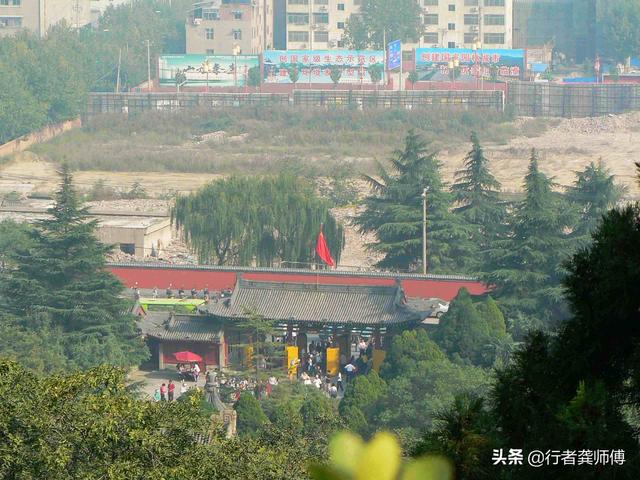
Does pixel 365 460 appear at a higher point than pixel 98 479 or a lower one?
higher

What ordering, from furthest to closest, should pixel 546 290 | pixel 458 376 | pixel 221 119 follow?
pixel 221 119 → pixel 546 290 → pixel 458 376

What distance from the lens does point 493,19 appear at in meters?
79.9

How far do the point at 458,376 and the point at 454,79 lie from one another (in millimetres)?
51277

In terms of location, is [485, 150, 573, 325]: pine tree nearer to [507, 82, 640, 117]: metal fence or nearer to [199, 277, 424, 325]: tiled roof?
[199, 277, 424, 325]: tiled roof

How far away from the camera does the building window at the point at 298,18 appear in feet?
264

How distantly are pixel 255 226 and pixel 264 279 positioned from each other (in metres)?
5.15

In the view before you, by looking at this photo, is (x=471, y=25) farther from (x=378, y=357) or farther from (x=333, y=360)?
(x=378, y=357)

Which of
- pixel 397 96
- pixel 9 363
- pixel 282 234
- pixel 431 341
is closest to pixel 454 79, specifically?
pixel 397 96

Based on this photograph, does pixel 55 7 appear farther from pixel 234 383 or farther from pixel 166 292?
pixel 234 383

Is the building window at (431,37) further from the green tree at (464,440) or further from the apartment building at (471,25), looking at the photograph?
the green tree at (464,440)

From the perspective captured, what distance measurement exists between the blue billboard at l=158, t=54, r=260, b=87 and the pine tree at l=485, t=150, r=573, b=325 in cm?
4375

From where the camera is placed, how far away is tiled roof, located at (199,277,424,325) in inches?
1184

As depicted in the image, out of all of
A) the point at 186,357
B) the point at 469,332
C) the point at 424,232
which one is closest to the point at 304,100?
the point at 424,232

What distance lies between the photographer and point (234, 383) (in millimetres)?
26594
